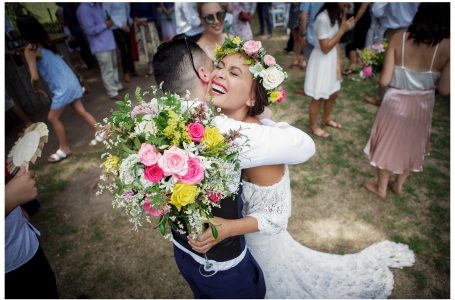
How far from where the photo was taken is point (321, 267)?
2.86 meters

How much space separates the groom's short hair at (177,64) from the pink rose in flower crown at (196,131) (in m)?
0.93

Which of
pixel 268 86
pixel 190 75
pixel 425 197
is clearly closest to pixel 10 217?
pixel 190 75

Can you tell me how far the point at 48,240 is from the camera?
3.58 m

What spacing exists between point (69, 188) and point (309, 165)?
352cm

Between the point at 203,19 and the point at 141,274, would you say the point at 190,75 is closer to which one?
the point at 203,19

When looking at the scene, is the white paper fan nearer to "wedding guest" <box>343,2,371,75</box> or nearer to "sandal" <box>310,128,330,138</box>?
"sandal" <box>310,128,330,138</box>

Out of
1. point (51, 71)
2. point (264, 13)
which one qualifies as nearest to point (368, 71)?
point (51, 71)

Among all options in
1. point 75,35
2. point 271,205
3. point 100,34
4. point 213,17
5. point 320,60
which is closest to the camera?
point 271,205

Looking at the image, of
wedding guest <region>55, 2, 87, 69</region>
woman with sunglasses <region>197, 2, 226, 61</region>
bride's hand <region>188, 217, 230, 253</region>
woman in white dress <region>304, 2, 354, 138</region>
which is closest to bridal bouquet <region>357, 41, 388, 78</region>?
woman in white dress <region>304, 2, 354, 138</region>

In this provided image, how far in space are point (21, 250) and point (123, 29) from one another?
6.24 m

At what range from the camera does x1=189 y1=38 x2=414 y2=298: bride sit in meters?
1.74

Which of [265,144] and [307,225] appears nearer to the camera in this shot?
[265,144]

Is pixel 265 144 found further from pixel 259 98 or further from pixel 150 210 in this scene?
pixel 150 210

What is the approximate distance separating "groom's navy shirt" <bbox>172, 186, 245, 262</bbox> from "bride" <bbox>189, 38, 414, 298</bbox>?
0.07 m
